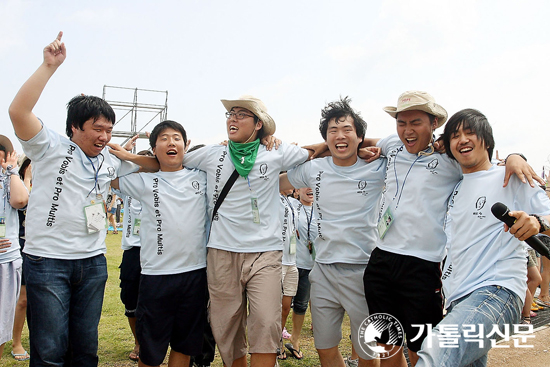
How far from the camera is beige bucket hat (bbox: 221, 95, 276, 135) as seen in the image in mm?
3682

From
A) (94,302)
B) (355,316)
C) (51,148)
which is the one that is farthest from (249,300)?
(51,148)

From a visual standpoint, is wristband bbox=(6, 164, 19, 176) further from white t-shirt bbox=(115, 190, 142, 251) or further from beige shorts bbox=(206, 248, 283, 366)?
beige shorts bbox=(206, 248, 283, 366)

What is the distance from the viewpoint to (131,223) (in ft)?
15.5

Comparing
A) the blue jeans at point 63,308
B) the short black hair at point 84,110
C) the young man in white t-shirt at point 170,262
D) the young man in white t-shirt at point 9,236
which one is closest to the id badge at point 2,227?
the young man in white t-shirt at point 9,236

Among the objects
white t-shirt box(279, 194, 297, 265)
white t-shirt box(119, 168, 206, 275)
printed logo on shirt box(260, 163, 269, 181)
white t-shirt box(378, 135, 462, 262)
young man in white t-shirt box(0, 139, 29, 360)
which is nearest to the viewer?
white t-shirt box(378, 135, 462, 262)

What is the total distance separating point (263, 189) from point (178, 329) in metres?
1.47

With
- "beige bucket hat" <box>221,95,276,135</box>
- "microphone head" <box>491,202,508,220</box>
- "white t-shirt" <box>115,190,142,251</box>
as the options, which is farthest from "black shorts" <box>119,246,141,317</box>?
"microphone head" <box>491,202,508,220</box>

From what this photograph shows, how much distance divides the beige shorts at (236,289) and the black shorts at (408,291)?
2.83ft

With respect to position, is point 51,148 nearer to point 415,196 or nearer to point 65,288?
point 65,288

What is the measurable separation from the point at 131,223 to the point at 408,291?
330 centimetres

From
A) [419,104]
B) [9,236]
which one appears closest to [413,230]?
[419,104]

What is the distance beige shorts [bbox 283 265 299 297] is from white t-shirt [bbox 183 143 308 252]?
71.2 inches

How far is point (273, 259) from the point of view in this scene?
3.48m

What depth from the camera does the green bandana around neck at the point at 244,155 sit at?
3.53 meters
